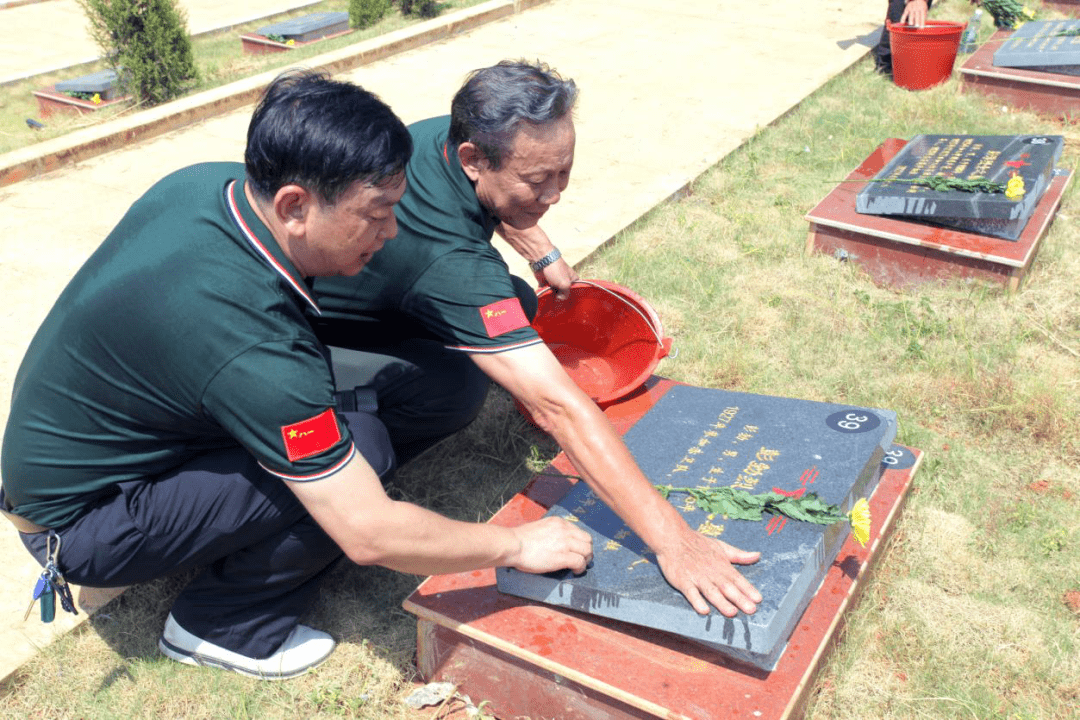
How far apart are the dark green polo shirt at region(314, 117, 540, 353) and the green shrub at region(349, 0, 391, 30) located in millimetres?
8423

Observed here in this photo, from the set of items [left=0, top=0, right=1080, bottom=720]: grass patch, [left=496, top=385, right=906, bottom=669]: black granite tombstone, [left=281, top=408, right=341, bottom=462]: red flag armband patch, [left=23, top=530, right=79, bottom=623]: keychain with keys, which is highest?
[left=281, top=408, right=341, bottom=462]: red flag armband patch

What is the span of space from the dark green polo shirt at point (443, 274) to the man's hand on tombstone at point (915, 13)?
5.12 metres

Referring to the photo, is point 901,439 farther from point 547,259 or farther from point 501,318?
point 501,318

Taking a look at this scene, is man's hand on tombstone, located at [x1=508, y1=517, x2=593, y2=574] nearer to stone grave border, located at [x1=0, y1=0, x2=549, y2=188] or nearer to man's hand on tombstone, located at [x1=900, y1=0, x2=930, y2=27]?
stone grave border, located at [x1=0, y1=0, x2=549, y2=188]

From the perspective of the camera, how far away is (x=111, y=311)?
1.89 metres

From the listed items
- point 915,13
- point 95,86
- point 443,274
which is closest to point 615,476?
point 443,274

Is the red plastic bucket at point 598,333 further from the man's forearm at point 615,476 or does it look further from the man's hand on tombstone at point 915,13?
the man's hand on tombstone at point 915,13

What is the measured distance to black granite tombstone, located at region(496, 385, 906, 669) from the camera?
2045 mm

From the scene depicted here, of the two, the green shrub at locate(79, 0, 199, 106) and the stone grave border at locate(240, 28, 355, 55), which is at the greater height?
the green shrub at locate(79, 0, 199, 106)

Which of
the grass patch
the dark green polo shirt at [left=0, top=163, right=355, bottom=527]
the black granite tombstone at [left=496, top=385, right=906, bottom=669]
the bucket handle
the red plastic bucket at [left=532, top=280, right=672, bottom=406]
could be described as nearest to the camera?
the dark green polo shirt at [left=0, top=163, right=355, bottom=527]

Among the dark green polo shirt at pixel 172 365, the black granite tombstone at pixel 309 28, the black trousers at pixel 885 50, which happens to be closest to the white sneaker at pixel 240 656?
the dark green polo shirt at pixel 172 365

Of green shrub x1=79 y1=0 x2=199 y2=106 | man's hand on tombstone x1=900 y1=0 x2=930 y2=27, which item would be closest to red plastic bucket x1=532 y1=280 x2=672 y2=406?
man's hand on tombstone x1=900 y1=0 x2=930 y2=27

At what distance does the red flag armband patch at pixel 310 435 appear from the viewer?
181 cm

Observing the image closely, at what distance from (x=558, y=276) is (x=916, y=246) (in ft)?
5.97
